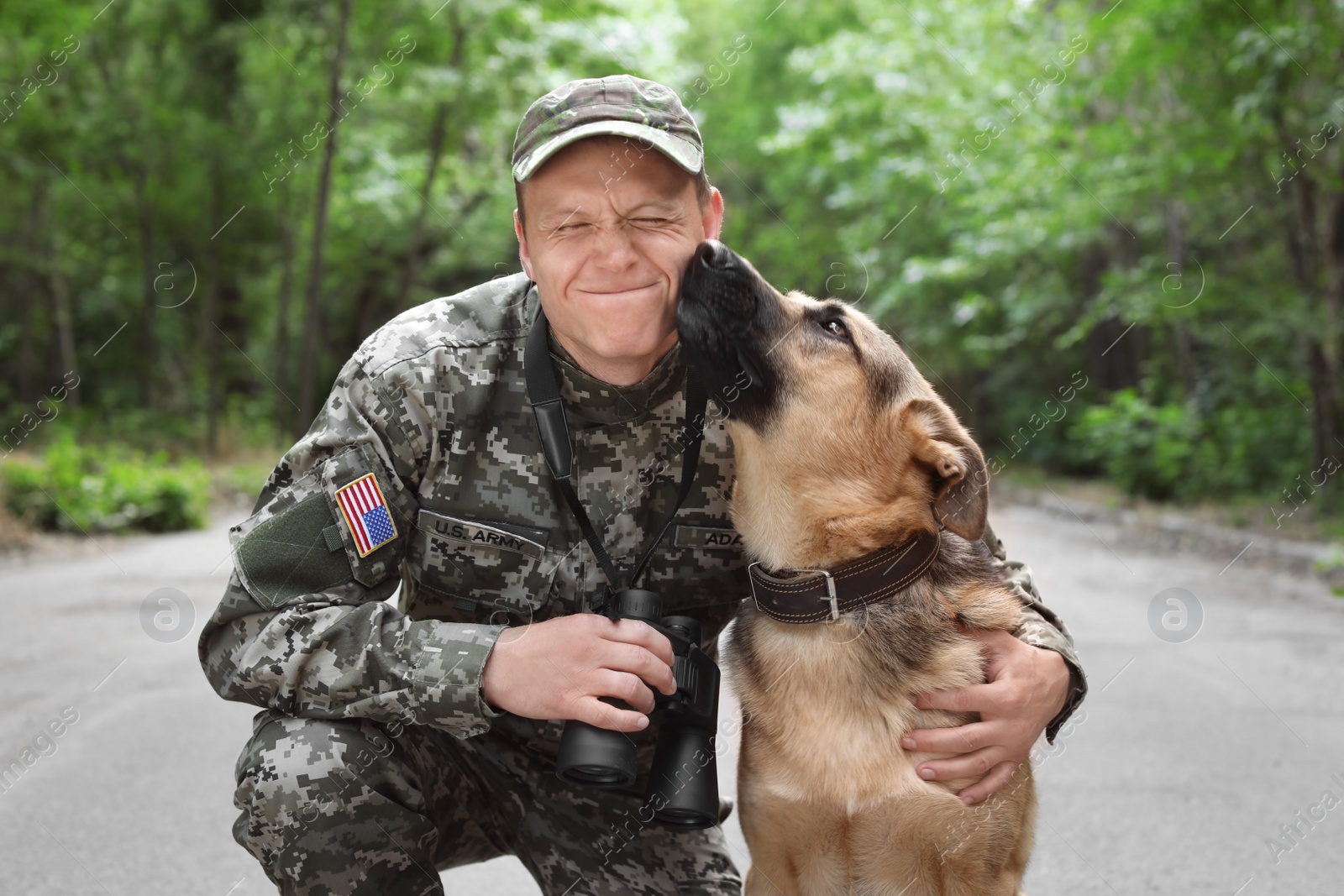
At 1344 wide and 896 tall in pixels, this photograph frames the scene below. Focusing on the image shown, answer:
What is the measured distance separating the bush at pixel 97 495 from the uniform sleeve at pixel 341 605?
26.6 feet

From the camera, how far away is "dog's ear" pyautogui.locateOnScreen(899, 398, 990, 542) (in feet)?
7.97

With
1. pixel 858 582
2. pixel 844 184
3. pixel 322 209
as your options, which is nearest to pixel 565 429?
pixel 858 582

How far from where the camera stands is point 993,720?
242 centimetres

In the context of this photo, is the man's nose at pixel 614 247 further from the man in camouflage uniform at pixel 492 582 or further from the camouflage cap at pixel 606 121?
the camouflage cap at pixel 606 121

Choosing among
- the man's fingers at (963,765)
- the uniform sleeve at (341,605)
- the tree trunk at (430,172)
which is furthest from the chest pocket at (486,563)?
the tree trunk at (430,172)

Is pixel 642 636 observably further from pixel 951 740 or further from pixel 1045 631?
pixel 1045 631

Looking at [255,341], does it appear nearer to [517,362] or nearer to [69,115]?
[69,115]

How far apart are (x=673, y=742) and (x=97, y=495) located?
939 centimetres

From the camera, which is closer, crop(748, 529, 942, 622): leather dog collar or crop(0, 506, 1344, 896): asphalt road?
crop(748, 529, 942, 622): leather dog collar

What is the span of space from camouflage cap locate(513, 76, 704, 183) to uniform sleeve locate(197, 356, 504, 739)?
699 mm

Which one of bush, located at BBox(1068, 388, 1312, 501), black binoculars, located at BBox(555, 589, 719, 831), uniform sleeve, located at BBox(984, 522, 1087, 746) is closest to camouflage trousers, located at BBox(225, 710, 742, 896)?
black binoculars, located at BBox(555, 589, 719, 831)

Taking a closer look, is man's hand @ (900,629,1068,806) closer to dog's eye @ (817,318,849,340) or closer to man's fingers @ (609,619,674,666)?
man's fingers @ (609,619,674,666)

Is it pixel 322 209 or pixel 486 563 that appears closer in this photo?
pixel 486 563

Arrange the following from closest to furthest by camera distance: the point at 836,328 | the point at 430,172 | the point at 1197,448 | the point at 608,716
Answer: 1. the point at 608,716
2. the point at 836,328
3. the point at 1197,448
4. the point at 430,172
